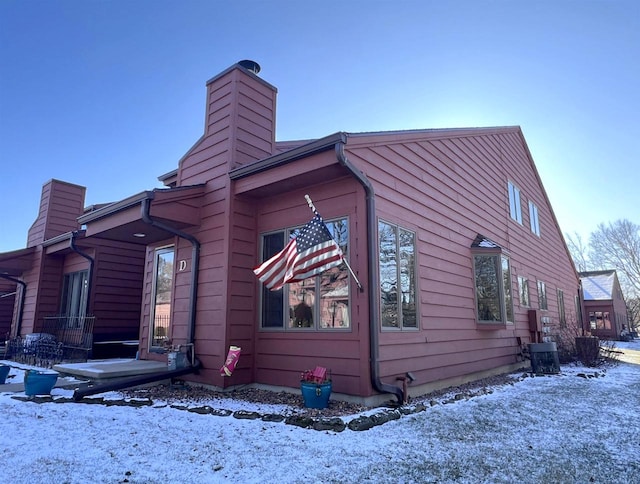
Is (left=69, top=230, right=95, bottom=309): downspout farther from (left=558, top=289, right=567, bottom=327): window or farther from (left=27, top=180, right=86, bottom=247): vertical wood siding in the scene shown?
Answer: (left=558, top=289, right=567, bottom=327): window

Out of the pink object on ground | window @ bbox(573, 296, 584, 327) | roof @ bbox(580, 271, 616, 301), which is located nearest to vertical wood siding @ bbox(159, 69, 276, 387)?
the pink object on ground

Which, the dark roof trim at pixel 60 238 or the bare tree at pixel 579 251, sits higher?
the bare tree at pixel 579 251

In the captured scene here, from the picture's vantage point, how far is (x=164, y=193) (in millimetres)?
5992

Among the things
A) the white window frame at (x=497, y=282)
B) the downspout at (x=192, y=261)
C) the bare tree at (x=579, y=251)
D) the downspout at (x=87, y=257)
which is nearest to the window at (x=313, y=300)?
the downspout at (x=192, y=261)

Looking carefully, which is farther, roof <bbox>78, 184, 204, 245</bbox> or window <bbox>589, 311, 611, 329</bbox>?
window <bbox>589, 311, 611, 329</bbox>

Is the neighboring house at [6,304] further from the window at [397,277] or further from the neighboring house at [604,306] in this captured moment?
the neighboring house at [604,306]

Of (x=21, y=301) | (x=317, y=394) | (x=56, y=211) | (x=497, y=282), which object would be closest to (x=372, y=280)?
(x=317, y=394)

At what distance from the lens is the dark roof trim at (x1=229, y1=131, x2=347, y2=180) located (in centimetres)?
487

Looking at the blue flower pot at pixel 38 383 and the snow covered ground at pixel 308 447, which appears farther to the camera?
the blue flower pot at pixel 38 383

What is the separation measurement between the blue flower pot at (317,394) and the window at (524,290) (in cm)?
755

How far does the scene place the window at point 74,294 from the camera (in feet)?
33.1

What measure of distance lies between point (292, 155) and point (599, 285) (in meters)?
30.7

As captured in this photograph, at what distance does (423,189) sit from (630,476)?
4.73 metres

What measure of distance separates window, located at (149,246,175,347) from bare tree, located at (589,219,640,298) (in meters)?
37.6
